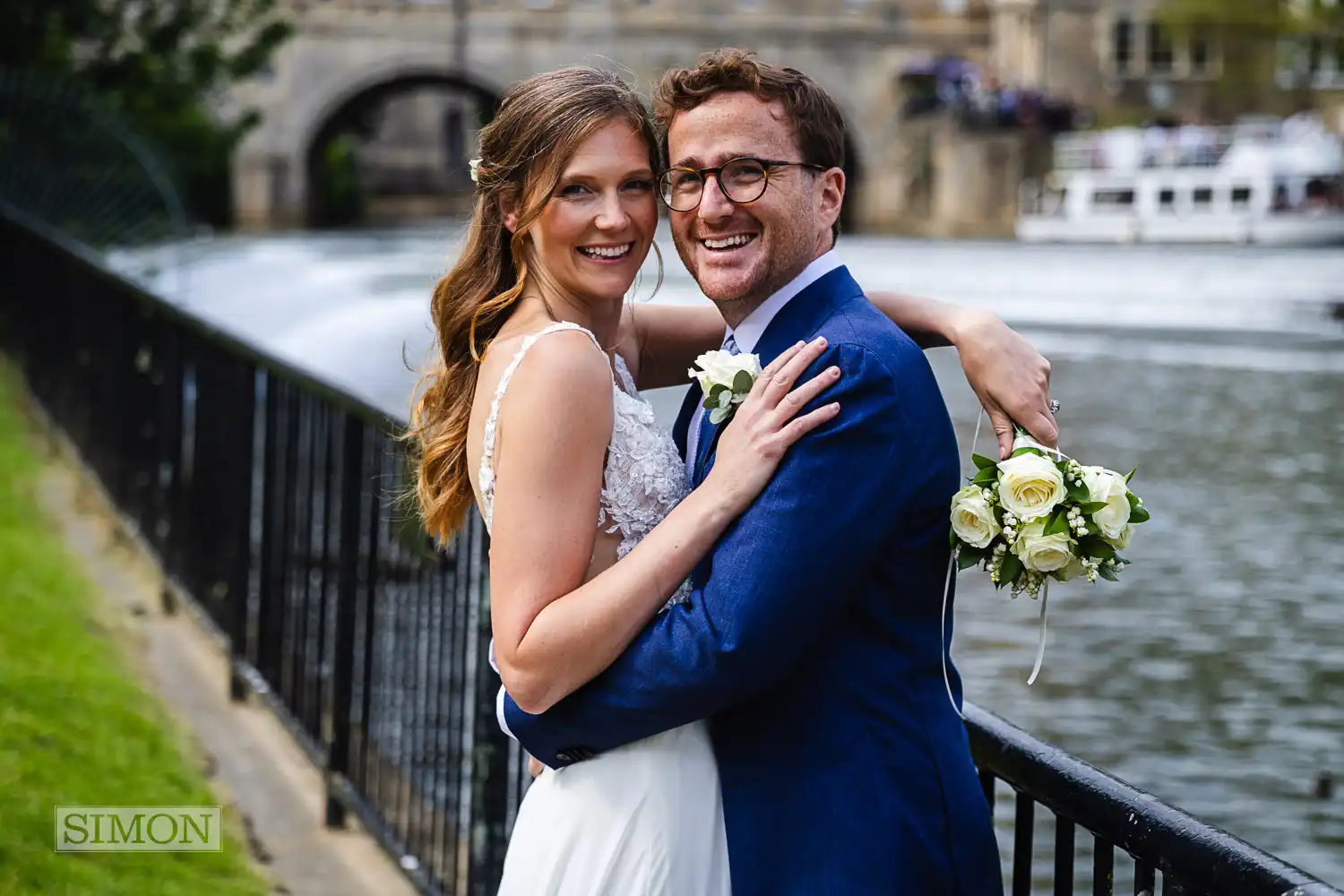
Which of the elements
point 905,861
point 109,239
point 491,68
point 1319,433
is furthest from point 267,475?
point 491,68

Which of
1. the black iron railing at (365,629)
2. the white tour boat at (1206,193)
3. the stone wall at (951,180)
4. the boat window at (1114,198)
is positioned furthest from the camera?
the stone wall at (951,180)

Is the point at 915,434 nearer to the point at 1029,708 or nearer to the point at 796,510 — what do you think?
the point at 796,510

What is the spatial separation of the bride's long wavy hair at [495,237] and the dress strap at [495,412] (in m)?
0.12

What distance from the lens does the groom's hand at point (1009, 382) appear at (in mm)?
2355

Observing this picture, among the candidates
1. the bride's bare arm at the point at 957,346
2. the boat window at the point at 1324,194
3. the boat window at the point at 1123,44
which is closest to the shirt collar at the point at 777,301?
the bride's bare arm at the point at 957,346

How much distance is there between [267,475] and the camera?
18.2 ft

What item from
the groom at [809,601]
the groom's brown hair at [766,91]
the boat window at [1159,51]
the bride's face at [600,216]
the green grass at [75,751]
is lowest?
the green grass at [75,751]

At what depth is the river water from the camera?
6742 millimetres

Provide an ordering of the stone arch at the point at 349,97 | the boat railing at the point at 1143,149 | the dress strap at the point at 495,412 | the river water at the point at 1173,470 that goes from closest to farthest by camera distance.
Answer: the dress strap at the point at 495,412 < the river water at the point at 1173,470 < the boat railing at the point at 1143,149 < the stone arch at the point at 349,97

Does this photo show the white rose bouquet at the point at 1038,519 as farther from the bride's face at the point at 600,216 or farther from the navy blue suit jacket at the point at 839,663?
the bride's face at the point at 600,216

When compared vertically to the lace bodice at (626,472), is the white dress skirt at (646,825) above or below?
below

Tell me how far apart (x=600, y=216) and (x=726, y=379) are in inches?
12.6

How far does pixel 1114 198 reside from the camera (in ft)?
127

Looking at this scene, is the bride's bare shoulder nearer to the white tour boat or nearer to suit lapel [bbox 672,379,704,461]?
suit lapel [bbox 672,379,704,461]
